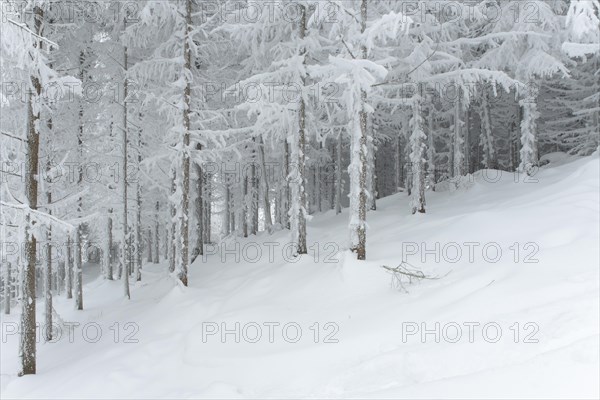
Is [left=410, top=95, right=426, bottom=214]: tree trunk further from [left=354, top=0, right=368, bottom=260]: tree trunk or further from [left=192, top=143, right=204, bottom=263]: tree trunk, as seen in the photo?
[left=192, top=143, right=204, bottom=263]: tree trunk

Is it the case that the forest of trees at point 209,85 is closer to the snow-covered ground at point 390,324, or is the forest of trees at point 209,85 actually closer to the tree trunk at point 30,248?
the tree trunk at point 30,248

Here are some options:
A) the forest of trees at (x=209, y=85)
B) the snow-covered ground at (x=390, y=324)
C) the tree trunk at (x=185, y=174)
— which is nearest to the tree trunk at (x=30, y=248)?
the forest of trees at (x=209, y=85)

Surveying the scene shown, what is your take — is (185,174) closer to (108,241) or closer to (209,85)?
(209,85)

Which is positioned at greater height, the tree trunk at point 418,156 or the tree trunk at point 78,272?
the tree trunk at point 418,156

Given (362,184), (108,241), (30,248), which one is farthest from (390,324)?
(108,241)

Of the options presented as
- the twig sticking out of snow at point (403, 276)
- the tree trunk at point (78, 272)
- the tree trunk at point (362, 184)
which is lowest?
the tree trunk at point (78, 272)

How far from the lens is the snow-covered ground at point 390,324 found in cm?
517

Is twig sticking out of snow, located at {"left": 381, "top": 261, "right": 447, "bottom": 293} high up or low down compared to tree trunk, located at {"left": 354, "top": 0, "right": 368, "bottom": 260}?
down

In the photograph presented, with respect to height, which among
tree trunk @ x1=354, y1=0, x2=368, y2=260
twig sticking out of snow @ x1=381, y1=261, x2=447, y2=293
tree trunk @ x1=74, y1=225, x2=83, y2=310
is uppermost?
tree trunk @ x1=354, y1=0, x2=368, y2=260

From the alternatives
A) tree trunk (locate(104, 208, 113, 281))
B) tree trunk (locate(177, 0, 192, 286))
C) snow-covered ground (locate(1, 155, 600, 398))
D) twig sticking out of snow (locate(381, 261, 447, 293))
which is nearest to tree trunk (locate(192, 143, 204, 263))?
tree trunk (locate(104, 208, 113, 281))

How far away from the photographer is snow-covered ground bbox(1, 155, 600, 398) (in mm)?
5168

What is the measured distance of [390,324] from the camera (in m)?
7.01

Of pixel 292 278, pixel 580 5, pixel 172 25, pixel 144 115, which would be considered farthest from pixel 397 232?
pixel 144 115

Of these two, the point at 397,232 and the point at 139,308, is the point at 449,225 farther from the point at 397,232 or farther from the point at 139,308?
the point at 139,308
